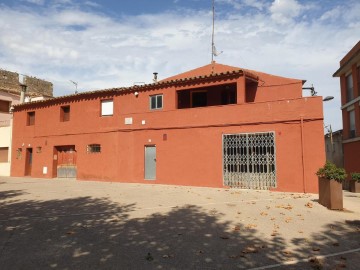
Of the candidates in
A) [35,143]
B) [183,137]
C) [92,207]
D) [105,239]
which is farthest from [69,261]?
[35,143]

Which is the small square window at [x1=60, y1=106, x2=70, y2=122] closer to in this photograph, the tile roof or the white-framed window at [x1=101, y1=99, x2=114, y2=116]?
the tile roof

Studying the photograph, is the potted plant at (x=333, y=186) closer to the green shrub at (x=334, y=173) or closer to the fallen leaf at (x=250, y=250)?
the green shrub at (x=334, y=173)

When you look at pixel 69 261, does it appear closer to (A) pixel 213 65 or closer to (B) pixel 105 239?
(B) pixel 105 239

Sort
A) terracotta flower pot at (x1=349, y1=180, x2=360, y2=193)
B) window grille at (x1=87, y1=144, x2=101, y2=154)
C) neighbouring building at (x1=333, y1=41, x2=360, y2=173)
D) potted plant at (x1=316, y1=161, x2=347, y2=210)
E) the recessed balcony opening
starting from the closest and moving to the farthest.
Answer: potted plant at (x1=316, y1=161, x2=347, y2=210) < terracotta flower pot at (x1=349, y1=180, x2=360, y2=193) < the recessed balcony opening < window grille at (x1=87, y1=144, x2=101, y2=154) < neighbouring building at (x1=333, y1=41, x2=360, y2=173)

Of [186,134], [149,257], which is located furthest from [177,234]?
[186,134]

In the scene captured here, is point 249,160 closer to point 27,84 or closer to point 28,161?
point 28,161

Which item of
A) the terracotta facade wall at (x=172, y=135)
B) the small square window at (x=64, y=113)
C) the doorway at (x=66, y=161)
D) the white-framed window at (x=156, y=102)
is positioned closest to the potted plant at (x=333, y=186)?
the terracotta facade wall at (x=172, y=135)

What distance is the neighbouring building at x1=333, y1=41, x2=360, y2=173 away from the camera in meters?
23.2

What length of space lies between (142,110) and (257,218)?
38.4 feet

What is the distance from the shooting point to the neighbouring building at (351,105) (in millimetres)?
23172

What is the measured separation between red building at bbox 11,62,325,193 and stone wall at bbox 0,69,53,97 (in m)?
12.2

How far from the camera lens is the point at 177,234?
6.46m

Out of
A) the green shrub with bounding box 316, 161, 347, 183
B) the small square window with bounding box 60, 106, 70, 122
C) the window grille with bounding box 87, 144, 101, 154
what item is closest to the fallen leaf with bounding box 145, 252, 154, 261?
the green shrub with bounding box 316, 161, 347, 183

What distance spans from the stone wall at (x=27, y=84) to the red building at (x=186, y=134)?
12.2 metres
